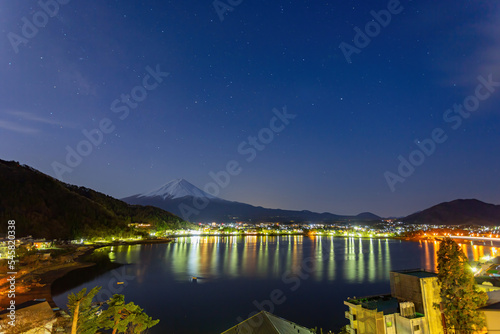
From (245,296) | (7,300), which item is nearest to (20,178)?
(7,300)

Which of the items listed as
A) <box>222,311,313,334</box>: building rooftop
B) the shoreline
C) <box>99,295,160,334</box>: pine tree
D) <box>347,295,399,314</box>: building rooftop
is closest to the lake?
the shoreline

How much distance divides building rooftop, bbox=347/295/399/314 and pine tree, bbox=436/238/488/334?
0.78 metres

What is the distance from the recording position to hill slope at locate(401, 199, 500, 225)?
290 ft

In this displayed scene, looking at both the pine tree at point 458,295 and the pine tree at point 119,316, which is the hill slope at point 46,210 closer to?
the pine tree at point 119,316

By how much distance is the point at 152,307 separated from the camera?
35.8 feet

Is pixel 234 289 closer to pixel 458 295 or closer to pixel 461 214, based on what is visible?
pixel 458 295

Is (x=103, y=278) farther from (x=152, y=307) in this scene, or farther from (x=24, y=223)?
(x=24, y=223)

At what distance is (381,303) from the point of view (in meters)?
5.42

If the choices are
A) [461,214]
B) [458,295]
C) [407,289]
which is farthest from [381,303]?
[461,214]

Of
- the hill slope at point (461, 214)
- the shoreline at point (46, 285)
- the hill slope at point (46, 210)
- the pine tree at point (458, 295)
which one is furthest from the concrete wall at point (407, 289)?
the hill slope at point (461, 214)

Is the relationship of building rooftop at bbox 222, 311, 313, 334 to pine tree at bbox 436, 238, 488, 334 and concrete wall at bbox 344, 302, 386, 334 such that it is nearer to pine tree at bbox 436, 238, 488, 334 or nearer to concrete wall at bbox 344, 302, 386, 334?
concrete wall at bbox 344, 302, 386, 334

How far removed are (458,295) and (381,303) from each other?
1282 mm

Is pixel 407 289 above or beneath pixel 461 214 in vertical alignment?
beneath

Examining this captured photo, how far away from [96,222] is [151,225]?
59.5 ft
